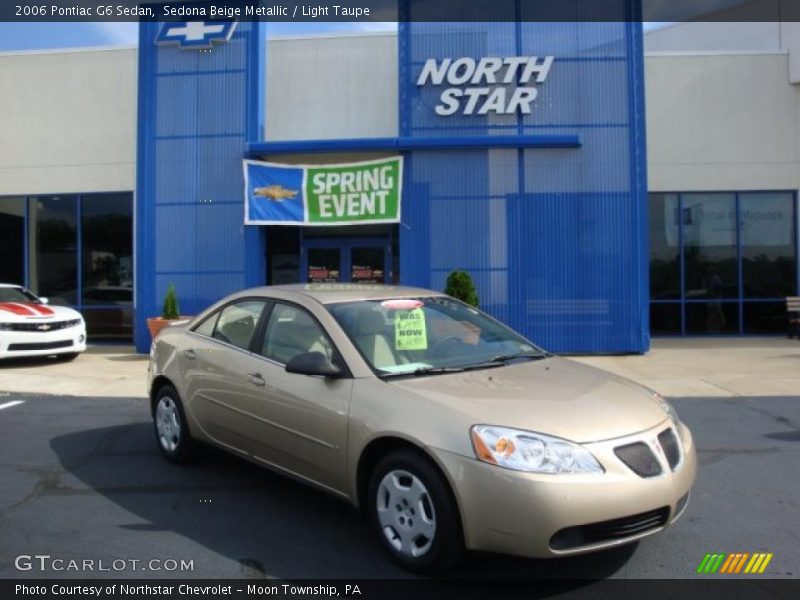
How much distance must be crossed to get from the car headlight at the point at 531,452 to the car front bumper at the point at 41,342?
10.6 m

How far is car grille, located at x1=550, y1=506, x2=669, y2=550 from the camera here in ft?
11.2

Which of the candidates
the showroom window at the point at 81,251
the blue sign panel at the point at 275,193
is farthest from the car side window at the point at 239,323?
the showroom window at the point at 81,251

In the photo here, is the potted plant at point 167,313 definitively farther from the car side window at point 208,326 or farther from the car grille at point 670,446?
the car grille at point 670,446

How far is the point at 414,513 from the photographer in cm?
372

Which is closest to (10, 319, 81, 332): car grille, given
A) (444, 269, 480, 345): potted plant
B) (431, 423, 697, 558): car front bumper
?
(444, 269, 480, 345): potted plant

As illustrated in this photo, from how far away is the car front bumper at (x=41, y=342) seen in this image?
38.5 feet

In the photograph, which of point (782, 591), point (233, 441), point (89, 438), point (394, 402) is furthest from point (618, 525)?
point (89, 438)

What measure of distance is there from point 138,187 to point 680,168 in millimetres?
11371

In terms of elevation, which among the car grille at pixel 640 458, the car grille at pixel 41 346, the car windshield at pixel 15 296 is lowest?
the car grille at pixel 640 458

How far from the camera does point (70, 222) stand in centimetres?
1623

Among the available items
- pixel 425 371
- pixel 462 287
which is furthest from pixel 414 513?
pixel 462 287

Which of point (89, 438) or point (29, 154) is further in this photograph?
point (29, 154)

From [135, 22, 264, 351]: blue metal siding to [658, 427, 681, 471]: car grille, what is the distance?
35.2 feet

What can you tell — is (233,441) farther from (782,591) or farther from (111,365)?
(111,365)
